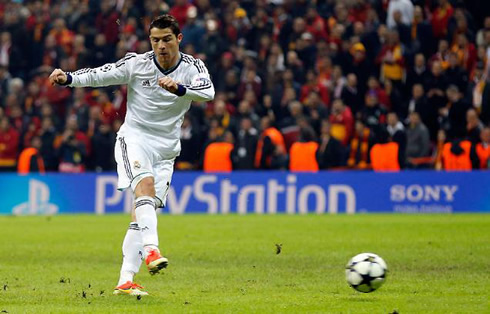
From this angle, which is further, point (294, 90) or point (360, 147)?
point (294, 90)

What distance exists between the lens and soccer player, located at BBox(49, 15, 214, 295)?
29.2 feet

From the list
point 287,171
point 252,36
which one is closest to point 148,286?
point 287,171

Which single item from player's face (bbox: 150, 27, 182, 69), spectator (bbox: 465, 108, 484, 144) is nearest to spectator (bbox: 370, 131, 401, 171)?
spectator (bbox: 465, 108, 484, 144)

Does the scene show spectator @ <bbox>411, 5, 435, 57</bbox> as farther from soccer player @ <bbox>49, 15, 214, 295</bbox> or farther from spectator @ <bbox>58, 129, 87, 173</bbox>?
soccer player @ <bbox>49, 15, 214, 295</bbox>

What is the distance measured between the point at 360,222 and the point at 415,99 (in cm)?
385

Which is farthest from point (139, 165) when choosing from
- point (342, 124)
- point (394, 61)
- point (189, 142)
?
point (394, 61)

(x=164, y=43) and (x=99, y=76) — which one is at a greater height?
(x=164, y=43)

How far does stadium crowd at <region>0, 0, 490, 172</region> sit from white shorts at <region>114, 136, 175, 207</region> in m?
11.8

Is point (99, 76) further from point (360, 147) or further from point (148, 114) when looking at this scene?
point (360, 147)

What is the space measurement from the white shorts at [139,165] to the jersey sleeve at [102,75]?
1.77ft

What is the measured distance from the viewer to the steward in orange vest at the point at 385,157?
21156 millimetres

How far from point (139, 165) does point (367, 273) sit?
217cm

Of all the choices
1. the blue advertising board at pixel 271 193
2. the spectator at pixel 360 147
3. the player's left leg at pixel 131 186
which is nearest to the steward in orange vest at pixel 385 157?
the spectator at pixel 360 147

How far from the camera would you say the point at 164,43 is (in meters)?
9.05
